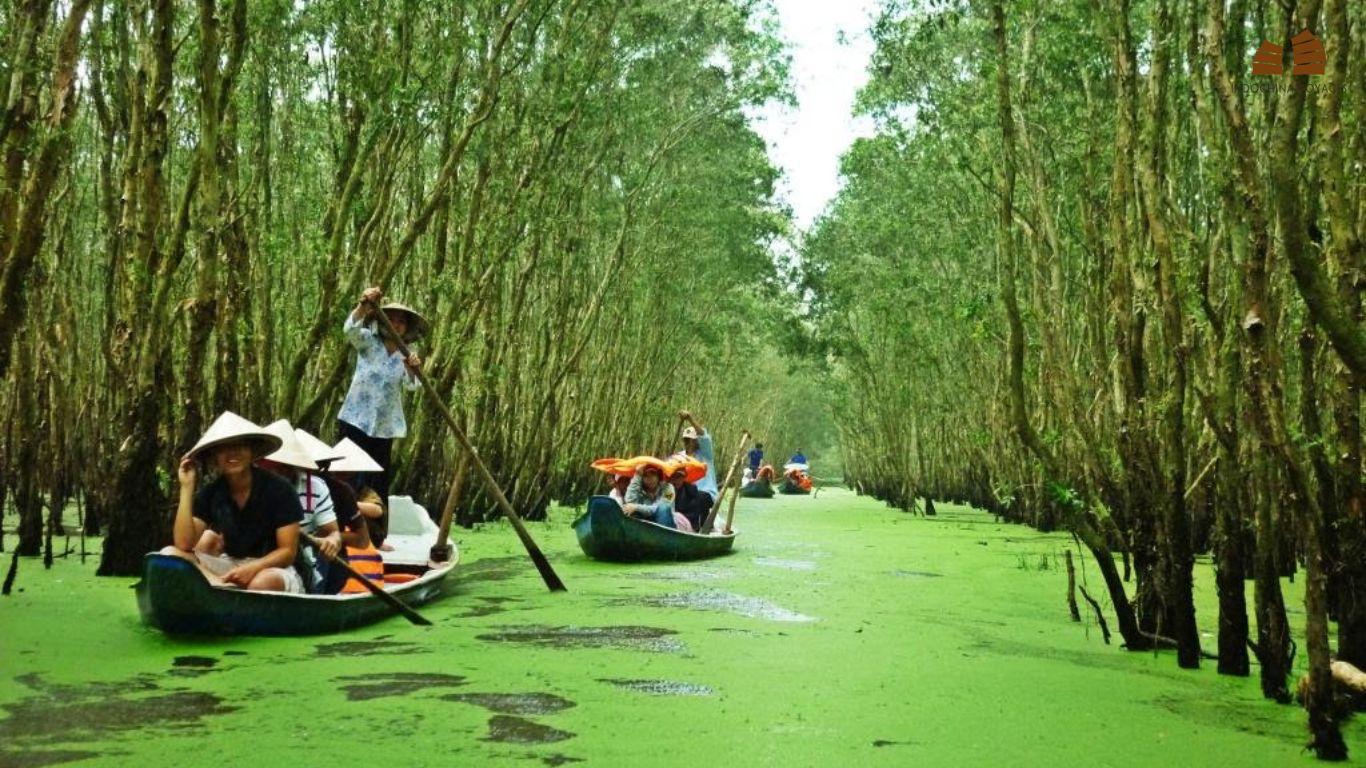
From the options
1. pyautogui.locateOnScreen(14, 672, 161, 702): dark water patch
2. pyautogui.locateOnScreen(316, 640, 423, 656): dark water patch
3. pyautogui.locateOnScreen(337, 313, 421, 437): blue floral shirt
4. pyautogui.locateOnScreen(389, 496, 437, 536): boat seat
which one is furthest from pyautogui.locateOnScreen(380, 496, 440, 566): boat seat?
pyautogui.locateOnScreen(14, 672, 161, 702): dark water patch

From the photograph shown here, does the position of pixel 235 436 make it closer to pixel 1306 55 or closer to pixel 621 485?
pixel 1306 55

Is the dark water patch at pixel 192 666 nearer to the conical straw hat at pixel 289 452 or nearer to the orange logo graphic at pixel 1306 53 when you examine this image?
the conical straw hat at pixel 289 452

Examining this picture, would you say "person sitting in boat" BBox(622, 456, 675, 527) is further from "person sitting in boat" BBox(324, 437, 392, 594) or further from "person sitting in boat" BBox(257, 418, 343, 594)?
"person sitting in boat" BBox(257, 418, 343, 594)

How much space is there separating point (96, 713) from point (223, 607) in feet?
4.35

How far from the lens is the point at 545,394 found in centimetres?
1661

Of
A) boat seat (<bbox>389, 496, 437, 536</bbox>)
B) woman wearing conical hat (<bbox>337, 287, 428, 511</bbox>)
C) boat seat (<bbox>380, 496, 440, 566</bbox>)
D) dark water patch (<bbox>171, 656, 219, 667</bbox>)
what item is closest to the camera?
dark water patch (<bbox>171, 656, 219, 667</bbox>)

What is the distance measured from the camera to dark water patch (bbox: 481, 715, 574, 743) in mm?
4082

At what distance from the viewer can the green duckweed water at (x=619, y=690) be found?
3996mm

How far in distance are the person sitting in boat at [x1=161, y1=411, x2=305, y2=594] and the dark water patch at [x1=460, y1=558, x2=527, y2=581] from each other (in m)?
3.37

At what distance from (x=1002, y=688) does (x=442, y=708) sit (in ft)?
7.50

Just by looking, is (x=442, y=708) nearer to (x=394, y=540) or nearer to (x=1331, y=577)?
(x=1331, y=577)

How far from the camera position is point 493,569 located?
9836mm

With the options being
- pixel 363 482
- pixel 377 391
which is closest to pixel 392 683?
pixel 363 482

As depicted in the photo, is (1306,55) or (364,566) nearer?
(1306,55)
